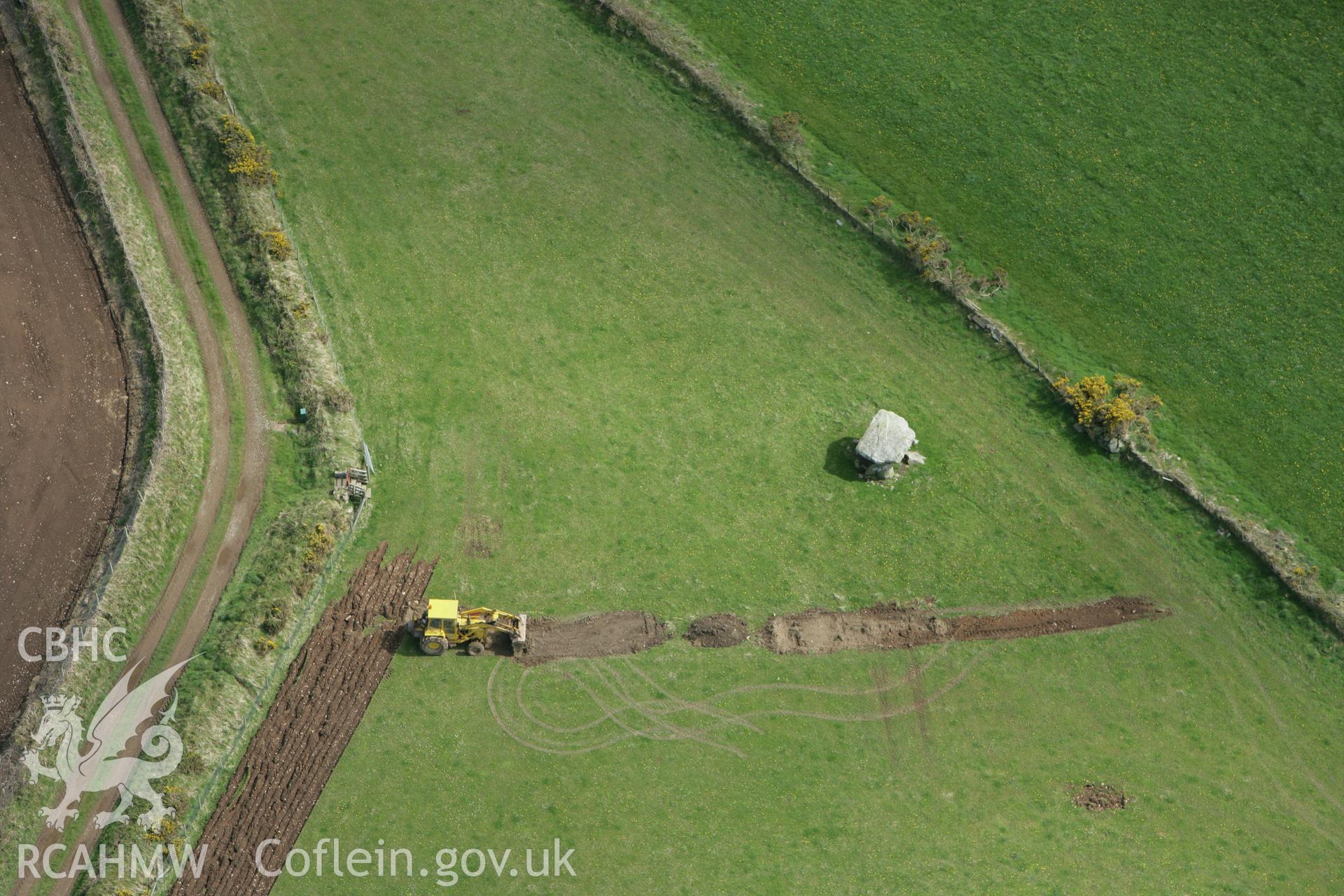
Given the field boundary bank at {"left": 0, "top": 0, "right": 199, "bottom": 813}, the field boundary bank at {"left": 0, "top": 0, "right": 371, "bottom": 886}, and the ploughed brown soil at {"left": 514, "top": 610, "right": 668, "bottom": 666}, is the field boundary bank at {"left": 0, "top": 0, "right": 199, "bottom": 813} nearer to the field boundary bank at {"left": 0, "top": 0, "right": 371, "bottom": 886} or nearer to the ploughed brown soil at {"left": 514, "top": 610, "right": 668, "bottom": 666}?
the field boundary bank at {"left": 0, "top": 0, "right": 371, "bottom": 886}

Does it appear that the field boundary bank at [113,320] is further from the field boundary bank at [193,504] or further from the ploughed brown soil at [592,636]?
the ploughed brown soil at [592,636]

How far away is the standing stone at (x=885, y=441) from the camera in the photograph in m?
55.4

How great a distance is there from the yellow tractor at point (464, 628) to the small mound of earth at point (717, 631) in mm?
8320

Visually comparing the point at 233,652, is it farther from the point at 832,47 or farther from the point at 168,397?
the point at 832,47

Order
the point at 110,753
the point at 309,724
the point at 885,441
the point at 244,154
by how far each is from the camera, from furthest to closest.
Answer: the point at 244,154 < the point at 885,441 < the point at 309,724 < the point at 110,753

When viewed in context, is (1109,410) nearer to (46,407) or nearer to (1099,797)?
(1099,797)

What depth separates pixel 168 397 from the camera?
54.0 m

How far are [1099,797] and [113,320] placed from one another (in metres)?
55.9

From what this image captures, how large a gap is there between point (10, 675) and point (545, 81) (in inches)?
1789

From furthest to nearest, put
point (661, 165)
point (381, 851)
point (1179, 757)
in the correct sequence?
point (661, 165) < point (1179, 757) < point (381, 851)

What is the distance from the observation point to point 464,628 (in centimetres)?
4959

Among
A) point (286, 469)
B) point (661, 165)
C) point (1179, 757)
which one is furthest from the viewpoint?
point (661, 165)

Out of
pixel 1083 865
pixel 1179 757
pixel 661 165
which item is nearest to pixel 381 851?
pixel 1083 865

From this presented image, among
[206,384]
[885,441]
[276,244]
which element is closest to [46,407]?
[206,384]
